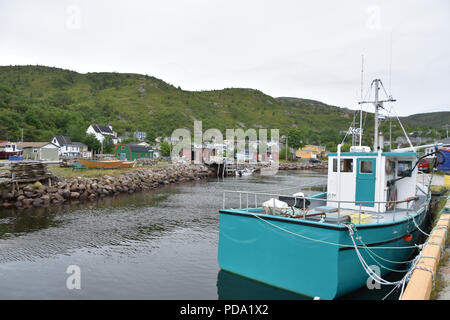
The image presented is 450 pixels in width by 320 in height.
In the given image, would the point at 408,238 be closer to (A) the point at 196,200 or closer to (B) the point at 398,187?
(B) the point at 398,187

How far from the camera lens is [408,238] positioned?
11102 millimetres

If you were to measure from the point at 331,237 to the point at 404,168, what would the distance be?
7.20 m

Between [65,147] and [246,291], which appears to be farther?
[65,147]

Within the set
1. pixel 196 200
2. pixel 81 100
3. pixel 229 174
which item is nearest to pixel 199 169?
pixel 229 174

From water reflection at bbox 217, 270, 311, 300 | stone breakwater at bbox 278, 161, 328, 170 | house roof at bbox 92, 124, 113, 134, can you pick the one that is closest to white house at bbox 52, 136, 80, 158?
house roof at bbox 92, 124, 113, 134

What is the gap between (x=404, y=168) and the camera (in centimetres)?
1302

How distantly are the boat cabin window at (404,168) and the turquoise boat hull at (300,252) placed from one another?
3171mm

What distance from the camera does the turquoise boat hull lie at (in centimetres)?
793

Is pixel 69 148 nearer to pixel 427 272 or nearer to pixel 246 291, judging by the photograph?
pixel 246 291

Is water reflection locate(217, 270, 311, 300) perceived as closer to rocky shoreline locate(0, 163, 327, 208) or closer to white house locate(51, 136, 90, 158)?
rocky shoreline locate(0, 163, 327, 208)

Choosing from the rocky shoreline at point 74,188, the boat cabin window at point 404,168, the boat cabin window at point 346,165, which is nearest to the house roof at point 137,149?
the rocky shoreline at point 74,188

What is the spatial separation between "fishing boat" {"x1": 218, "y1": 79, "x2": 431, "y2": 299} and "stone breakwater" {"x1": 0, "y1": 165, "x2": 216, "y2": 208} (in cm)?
2035

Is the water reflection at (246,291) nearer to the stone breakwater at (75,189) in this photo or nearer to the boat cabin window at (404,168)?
the boat cabin window at (404,168)

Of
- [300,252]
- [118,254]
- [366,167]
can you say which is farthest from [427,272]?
[118,254]
